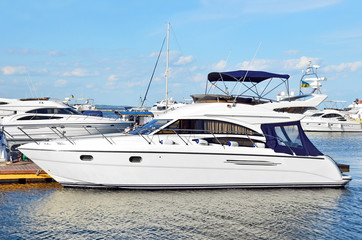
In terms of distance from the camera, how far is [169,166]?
408 inches

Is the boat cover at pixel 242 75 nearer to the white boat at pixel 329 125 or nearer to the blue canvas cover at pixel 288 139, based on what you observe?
the blue canvas cover at pixel 288 139

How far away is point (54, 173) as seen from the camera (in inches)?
420

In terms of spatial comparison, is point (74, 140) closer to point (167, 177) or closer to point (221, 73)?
point (167, 177)

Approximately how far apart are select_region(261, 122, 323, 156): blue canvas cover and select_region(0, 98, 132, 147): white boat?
34.8 feet

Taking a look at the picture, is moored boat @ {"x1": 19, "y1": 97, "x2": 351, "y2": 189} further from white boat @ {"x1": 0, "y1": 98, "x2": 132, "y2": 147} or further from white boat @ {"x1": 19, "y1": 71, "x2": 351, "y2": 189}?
white boat @ {"x1": 0, "y1": 98, "x2": 132, "y2": 147}

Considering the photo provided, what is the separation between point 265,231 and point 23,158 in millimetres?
10141

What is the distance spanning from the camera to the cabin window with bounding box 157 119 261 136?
11508 mm

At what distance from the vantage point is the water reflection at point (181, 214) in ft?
26.1

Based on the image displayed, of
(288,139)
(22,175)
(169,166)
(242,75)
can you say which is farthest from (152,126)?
(22,175)

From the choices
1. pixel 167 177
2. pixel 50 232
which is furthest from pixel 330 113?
pixel 50 232

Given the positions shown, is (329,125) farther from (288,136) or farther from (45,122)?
(45,122)

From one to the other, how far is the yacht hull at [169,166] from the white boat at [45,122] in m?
9.58

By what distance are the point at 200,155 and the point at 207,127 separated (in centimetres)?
150

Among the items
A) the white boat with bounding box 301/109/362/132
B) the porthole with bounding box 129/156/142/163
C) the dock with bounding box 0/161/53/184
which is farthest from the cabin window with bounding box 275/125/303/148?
the white boat with bounding box 301/109/362/132
